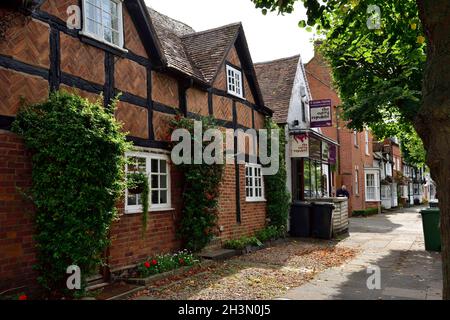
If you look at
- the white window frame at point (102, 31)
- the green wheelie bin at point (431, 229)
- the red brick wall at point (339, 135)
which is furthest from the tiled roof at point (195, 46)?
the red brick wall at point (339, 135)

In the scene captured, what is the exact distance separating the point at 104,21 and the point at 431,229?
34.9 ft

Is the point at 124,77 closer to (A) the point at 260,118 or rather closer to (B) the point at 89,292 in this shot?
(B) the point at 89,292

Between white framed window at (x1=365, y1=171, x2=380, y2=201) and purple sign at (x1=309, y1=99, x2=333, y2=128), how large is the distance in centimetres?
1646

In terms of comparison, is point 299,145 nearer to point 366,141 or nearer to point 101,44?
point 101,44

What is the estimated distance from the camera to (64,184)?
19.6ft

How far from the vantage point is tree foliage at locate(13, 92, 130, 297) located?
5.89 m

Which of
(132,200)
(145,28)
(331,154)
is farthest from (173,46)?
(331,154)

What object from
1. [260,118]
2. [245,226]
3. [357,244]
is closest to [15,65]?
[245,226]

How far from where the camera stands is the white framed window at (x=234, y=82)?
40.9ft

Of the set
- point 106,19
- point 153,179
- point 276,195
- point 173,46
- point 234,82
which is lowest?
point 276,195

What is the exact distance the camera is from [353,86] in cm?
1309

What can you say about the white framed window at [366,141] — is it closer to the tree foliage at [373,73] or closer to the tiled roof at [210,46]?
the tree foliage at [373,73]

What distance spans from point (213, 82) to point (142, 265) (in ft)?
18.3

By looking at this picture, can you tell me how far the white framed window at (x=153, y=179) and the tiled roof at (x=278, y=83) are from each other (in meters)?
7.10
